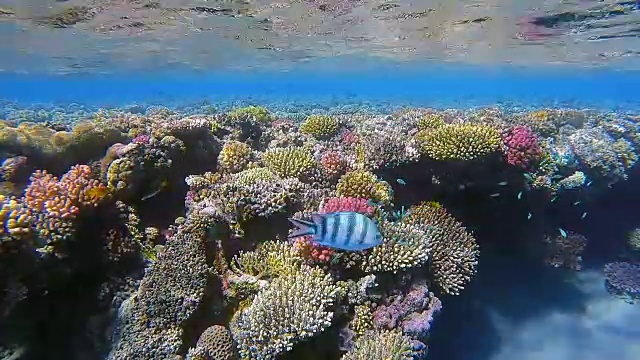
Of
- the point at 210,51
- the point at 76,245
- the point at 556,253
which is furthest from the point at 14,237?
the point at 210,51


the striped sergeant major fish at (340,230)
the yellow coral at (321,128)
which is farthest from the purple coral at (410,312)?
the yellow coral at (321,128)

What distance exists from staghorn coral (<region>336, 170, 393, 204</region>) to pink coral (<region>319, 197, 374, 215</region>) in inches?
18.8

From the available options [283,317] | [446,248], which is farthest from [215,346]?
[446,248]

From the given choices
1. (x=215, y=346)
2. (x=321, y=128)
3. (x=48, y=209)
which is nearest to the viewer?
(x=215, y=346)

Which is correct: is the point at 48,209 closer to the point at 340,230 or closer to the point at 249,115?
the point at 340,230

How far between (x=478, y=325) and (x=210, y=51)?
1129 inches

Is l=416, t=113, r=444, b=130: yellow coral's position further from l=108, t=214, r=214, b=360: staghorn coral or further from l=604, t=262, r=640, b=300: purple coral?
l=604, t=262, r=640, b=300: purple coral

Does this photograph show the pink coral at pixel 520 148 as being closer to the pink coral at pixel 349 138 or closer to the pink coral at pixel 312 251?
the pink coral at pixel 349 138

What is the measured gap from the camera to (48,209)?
5.04 meters

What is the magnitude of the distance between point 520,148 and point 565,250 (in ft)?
12.4

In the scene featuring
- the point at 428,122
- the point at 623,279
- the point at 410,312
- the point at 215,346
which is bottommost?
the point at 623,279

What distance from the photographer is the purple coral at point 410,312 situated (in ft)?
17.1

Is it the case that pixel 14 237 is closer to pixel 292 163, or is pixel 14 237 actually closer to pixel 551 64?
pixel 292 163

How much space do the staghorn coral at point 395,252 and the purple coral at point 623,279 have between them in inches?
281
